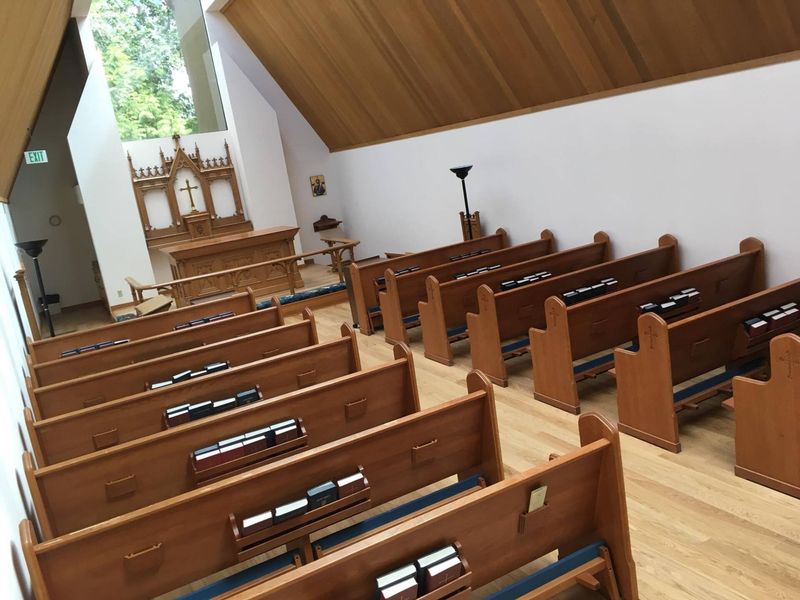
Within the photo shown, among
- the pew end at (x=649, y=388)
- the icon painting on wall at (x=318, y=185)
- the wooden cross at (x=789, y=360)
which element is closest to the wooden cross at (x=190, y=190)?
the icon painting on wall at (x=318, y=185)

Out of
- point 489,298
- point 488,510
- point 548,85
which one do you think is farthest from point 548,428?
point 548,85

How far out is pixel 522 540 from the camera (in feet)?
6.50

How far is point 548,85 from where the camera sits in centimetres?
534

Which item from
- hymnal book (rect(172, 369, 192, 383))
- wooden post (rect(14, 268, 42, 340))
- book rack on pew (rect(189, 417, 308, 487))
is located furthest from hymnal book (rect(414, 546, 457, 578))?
wooden post (rect(14, 268, 42, 340))

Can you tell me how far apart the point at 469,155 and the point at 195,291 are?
157 inches

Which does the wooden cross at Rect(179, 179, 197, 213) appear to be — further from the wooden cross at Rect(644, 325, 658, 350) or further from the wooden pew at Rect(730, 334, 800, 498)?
the wooden pew at Rect(730, 334, 800, 498)

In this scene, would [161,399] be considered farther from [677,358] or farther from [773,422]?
[773,422]

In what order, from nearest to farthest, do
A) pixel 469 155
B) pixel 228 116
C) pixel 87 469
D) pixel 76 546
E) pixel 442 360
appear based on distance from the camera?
pixel 76 546 < pixel 87 469 < pixel 442 360 < pixel 469 155 < pixel 228 116

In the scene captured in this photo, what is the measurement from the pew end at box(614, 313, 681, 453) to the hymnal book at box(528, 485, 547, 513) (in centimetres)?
143

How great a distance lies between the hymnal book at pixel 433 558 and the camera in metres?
1.74

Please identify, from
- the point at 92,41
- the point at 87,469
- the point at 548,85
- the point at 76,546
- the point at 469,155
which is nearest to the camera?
the point at 76,546

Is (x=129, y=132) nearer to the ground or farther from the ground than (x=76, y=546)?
farther from the ground

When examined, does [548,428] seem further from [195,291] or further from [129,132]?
[129,132]

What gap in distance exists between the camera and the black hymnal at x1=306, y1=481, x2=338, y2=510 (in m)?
2.18
